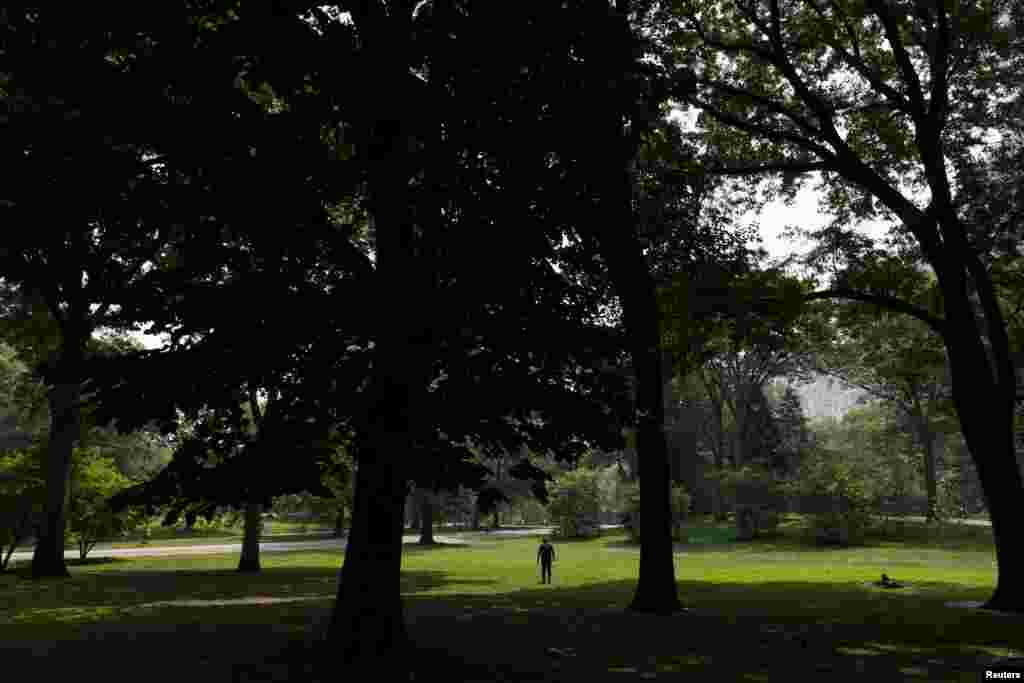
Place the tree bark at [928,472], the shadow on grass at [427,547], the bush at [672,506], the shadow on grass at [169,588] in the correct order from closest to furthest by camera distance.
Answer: the shadow on grass at [169,588] → the shadow on grass at [427,547] → the tree bark at [928,472] → the bush at [672,506]

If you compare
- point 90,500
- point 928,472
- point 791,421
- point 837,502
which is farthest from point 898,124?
point 791,421

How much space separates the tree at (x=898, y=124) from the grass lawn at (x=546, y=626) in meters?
4.32

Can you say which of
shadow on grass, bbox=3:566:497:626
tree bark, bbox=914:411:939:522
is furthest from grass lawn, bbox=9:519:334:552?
tree bark, bbox=914:411:939:522

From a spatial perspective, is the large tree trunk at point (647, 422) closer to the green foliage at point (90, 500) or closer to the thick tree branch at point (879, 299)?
the thick tree branch at point (879, 299)

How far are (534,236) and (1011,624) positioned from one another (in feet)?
37.0

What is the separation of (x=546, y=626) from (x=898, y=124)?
14970mm

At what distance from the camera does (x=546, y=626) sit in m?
12.7

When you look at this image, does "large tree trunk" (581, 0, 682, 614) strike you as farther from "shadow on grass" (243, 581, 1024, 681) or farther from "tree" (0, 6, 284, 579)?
"tree" (0, 6, 284, 579)

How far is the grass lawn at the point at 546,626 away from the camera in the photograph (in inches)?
365

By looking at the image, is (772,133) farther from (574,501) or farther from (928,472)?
(928,472)

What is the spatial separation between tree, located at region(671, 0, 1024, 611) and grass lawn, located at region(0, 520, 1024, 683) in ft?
14.2

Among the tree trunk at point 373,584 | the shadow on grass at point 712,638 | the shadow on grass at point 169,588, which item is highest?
the tree trunk at point 373,584

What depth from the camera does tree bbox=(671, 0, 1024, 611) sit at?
15570 mm

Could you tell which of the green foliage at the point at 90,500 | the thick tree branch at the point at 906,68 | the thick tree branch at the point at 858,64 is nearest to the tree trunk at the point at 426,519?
the green foliage at the point at 90,500
